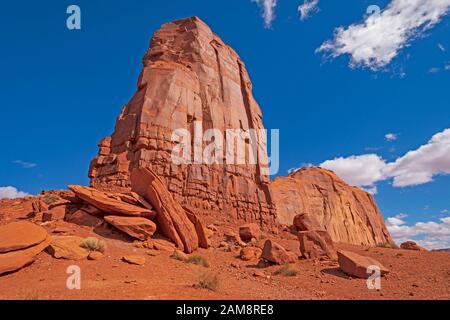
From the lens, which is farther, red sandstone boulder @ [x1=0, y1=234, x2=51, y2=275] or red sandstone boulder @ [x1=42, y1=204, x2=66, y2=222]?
red sandstone boulder @ [x1=42, y1=204, x2=66, y2=222]

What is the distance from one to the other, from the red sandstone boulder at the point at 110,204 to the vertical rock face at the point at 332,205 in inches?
1367

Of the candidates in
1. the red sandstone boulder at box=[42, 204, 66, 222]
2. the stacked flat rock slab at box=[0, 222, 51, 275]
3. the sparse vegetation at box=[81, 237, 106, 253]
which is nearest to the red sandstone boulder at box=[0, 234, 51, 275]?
the stacked flat rock slab at box=[0, 222, 51, 275]

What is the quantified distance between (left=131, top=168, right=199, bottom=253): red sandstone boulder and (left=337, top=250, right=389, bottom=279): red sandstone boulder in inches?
256

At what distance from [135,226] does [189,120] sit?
520 inches

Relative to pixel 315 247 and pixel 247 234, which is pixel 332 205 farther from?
pixel 315 247

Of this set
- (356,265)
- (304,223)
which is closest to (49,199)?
(356,265)

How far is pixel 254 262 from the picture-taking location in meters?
13.3

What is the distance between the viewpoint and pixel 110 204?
12.9 m

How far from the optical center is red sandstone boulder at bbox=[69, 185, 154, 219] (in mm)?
12922
